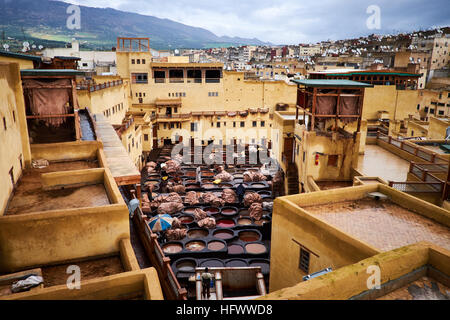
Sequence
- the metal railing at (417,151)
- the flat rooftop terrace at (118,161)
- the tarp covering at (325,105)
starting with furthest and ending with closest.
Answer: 1. the tarp covering at (325,105)
2. the metal railing at (417,151)
3. the flat rooftop terrace at (118,161)

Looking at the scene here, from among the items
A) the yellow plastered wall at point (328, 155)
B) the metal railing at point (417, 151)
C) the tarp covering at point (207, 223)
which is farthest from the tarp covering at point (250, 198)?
the metal railing at point (417, 151)

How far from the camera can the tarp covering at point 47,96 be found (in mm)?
15055

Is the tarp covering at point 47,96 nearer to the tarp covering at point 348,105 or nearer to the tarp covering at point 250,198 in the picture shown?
the tarp covering at point 348,105

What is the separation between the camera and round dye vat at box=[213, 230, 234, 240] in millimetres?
22312

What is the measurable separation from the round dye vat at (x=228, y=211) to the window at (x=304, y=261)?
1462cm

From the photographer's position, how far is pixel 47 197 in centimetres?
1098

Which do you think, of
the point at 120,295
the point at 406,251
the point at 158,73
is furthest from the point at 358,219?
the point at 158,73

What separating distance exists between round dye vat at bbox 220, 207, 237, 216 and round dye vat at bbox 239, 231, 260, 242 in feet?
8.73

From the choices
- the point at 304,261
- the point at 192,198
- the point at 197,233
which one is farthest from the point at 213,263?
the point at 304,261

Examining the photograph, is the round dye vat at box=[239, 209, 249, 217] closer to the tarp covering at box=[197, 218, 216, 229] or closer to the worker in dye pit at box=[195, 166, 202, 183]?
the tarp covering at box=[197, 218, 216, 229]

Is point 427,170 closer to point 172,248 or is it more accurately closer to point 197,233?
point 197,233

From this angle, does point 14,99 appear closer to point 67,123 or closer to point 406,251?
point 67,123

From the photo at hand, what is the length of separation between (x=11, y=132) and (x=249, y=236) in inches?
632

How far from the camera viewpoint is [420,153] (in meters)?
20.2
